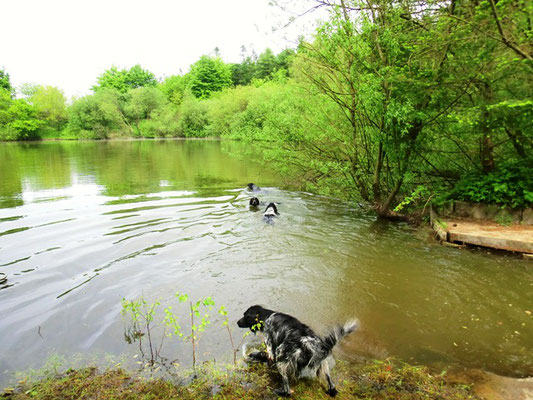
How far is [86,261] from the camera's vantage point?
7.89 metres

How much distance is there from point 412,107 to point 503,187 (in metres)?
3.42

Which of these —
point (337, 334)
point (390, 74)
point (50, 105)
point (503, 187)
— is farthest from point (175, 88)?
point (337, 334)

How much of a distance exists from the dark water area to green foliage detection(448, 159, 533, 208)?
1.82 metres

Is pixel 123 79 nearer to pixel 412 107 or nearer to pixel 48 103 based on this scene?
pixel 48 103

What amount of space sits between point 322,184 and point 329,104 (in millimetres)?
3462

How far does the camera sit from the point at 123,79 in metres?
101

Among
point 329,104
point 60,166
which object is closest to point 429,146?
point 329,104

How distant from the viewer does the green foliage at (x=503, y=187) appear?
28.1ft

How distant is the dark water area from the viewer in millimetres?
4727

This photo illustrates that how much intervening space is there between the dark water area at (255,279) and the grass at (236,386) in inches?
19.0

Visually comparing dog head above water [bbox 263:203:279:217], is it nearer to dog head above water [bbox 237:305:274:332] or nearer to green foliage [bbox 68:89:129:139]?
dog head above water [bbox 237:305:274:332]

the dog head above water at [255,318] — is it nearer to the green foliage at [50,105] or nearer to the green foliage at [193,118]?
the green foliage at [193,118]

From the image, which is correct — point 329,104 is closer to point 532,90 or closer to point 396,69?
point 396,69

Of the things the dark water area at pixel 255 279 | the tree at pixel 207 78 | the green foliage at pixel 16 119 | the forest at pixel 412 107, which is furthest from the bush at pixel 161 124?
the forest at pixel 412 107
